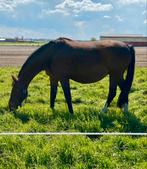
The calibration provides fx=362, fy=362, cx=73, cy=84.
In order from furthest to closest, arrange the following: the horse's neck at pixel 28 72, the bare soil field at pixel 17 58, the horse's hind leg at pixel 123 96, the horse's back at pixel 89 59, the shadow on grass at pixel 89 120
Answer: the bare soil field at pixel 17 58
the horse's hind leg at pixel 123 96
the horse's neck at pixel 28 72
the horse's back at pixel 89 59
the shadow on grass at pixel 89 120

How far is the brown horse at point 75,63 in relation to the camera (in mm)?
9094

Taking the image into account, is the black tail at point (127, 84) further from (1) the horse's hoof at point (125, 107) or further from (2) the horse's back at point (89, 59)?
(2) the horse's back at point (89, 59)

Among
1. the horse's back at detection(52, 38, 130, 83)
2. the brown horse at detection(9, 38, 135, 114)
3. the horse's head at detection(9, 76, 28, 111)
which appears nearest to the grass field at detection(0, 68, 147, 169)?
the horse's head at detection(9, 76, 28, 111)

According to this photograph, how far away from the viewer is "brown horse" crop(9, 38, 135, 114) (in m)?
9.09

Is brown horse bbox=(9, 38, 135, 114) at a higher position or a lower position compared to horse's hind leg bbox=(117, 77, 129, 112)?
higher

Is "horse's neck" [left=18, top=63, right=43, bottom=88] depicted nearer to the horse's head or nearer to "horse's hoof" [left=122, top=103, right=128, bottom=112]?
the horse's head

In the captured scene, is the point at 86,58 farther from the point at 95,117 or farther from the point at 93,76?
the point at 95,117

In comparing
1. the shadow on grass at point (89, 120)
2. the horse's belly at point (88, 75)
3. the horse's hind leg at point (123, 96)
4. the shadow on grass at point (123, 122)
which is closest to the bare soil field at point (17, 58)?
the horse's hind leg at point (123, 96)

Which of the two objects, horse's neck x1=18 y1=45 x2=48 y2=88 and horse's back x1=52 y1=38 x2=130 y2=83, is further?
horse's neck x1=18 y1=45 x2=48 y2=88

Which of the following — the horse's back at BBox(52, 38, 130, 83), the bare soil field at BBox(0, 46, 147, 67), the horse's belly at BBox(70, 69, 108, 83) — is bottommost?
the bare soil field at BBox(0, 46, 147, 67)

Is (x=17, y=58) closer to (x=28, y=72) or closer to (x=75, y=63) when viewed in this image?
(x=28, y=72)

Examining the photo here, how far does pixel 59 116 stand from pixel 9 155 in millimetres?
2342

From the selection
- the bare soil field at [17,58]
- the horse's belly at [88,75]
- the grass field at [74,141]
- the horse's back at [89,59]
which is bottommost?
the bare soil field at [17,58]

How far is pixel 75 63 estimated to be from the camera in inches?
360
